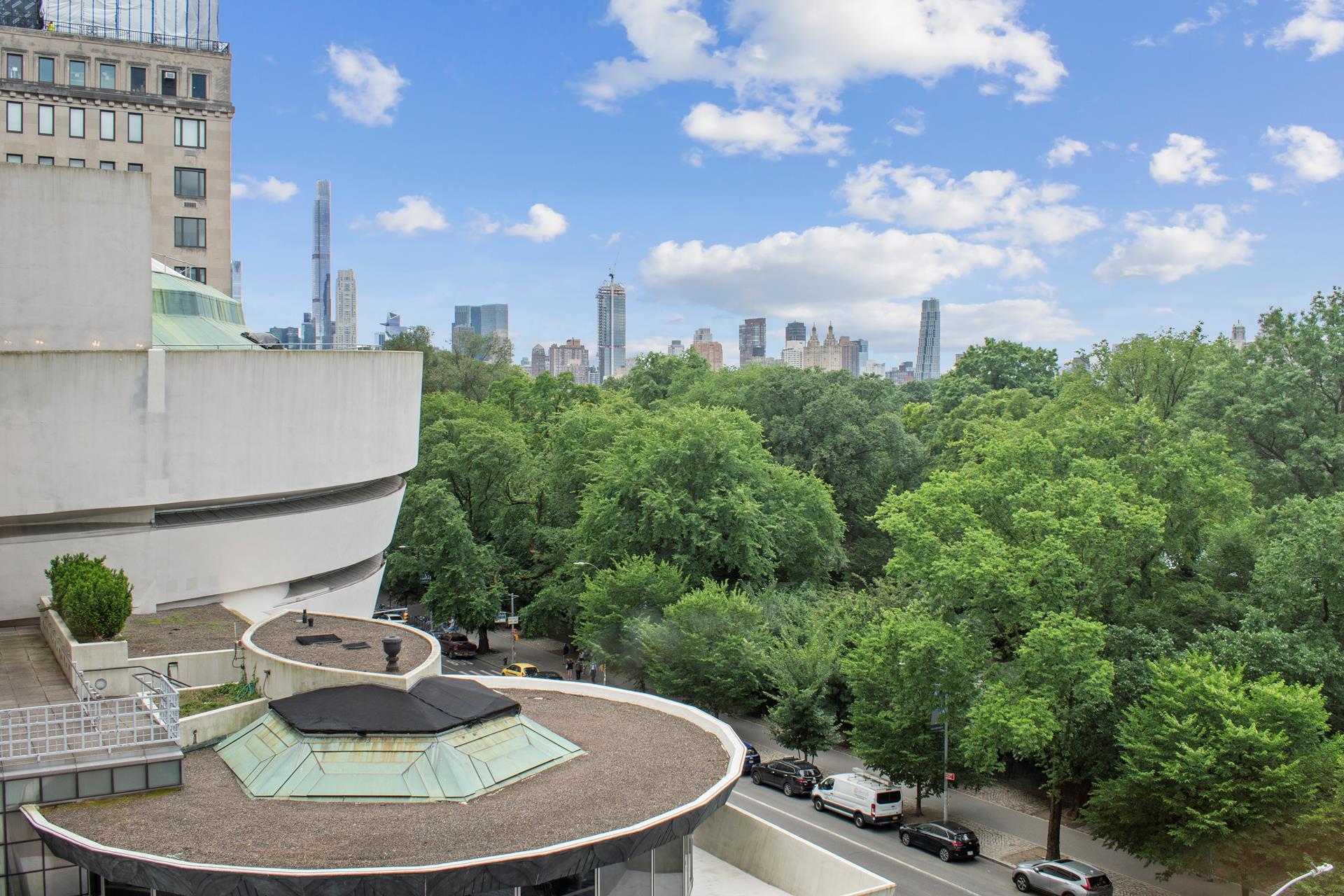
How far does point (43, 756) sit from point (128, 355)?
1312 centimetres

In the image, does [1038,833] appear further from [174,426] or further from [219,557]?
[174,426]

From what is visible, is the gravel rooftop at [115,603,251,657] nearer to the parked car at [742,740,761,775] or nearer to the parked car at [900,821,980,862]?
the parked car at [742,740,761,775]

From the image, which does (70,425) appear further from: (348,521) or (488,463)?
(488,463)

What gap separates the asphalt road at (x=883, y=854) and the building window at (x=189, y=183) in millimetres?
36179

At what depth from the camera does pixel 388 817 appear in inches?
577

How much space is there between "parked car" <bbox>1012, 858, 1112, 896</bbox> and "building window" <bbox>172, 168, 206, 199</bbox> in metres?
43.9

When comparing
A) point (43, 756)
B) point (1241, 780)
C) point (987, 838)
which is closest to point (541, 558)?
point (987, 838)

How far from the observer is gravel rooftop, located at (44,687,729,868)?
13477 millimetres

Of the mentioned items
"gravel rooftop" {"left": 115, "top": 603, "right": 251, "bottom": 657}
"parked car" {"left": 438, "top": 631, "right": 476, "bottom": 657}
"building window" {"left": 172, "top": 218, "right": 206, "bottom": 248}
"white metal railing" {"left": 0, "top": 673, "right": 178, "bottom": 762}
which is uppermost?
"building window" {"left": 172, "top": 218, "right": 206, "bottom": 248}

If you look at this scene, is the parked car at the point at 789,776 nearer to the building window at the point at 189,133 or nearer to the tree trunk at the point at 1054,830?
the tree trunk at the point at 1054,830

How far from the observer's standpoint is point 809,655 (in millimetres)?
38281

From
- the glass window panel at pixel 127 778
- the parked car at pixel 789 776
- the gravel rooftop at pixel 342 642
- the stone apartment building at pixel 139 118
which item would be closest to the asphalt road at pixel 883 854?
the parked car at pixel 789 776

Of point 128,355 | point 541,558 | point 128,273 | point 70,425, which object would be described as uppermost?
point 128,273

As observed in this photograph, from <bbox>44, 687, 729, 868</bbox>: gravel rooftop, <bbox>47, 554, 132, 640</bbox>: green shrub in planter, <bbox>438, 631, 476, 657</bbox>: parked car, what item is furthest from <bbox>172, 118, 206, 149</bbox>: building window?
<bbox>44, 687, 729, 868</bbox>: gravel rooftop
